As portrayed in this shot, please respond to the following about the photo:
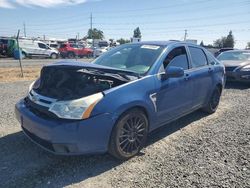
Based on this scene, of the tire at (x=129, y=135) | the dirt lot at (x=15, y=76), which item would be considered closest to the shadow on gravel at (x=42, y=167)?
the tire at (x=129, y=135)

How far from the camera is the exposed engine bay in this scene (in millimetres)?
3561

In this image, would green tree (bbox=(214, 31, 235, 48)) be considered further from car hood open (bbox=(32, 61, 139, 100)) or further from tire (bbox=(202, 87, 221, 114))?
car hood open (bbox=(32, 61, 139, 100))

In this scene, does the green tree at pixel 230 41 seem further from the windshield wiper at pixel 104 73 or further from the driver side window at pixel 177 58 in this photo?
the windshield wiper at pixel 104 73

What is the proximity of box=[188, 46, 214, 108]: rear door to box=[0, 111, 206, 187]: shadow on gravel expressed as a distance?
236 centimetres

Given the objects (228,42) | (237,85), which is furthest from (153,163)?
(228,42)

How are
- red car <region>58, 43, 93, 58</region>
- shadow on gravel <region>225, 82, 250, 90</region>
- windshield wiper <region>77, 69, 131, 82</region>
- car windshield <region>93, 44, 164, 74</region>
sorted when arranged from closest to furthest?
1. windshield wiper <region>77, 69, 131, 82</region>
2. car windshield <region>93, 44, 164, 74</region>
3. shadow on gravel <region>225, 82, 250, 90</region>
4. red car <region>58, 43, 93, 58</region>

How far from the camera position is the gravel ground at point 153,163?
3305 mm

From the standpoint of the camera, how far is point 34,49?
29.1m

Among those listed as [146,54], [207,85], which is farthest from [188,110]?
[146,54]

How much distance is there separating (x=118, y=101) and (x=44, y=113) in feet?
3.20

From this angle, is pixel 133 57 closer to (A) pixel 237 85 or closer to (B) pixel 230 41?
(A) pixel 237 85

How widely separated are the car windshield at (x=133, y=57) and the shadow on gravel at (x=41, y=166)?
1.50m

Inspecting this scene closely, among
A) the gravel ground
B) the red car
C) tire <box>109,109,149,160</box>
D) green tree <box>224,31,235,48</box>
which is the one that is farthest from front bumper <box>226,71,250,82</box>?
green tree <box>224,31,235,48</box>

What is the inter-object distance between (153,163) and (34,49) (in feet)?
91.6
